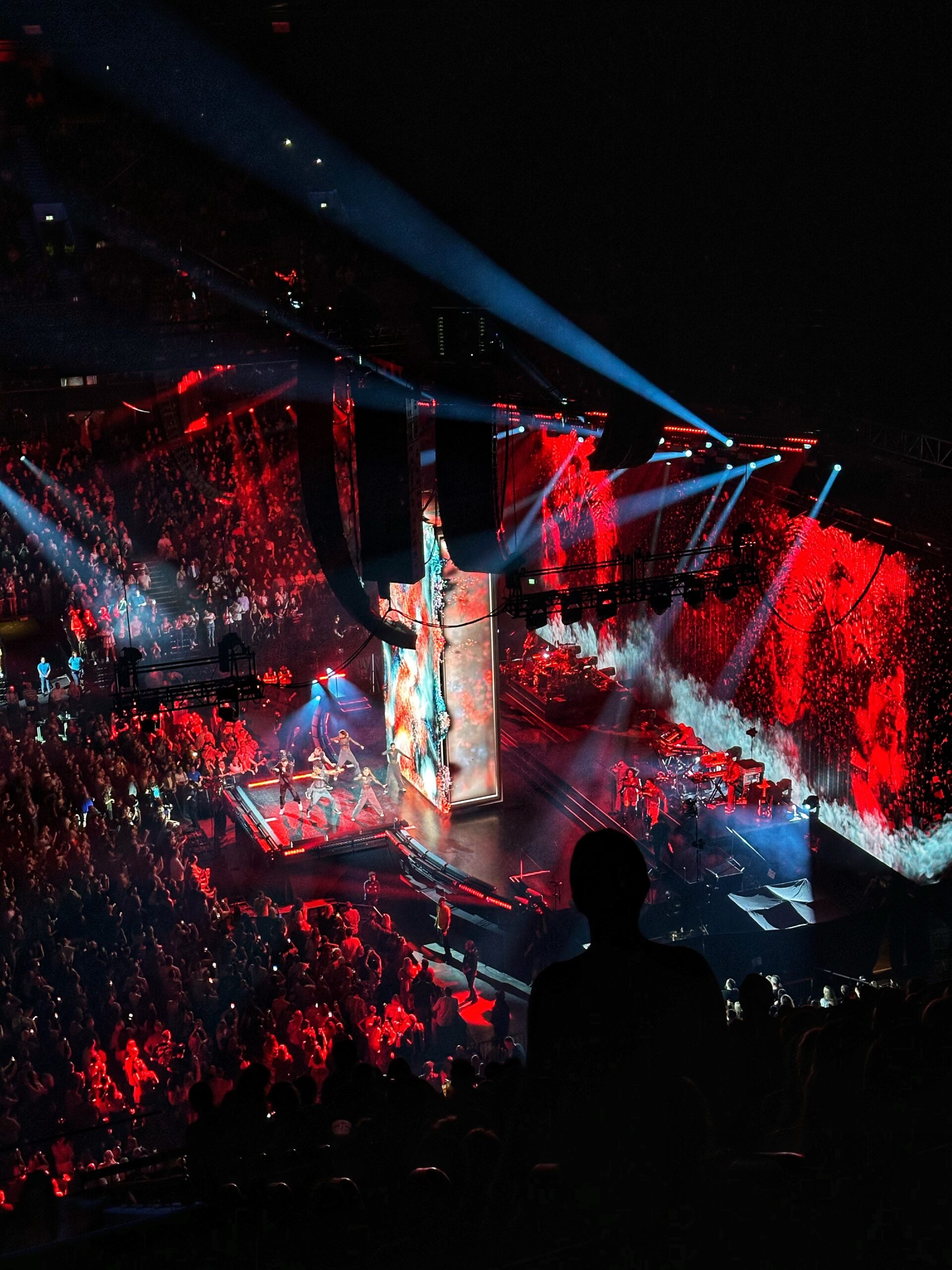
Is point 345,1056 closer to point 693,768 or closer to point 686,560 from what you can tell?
point 693,768

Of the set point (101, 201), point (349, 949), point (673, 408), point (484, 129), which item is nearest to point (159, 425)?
point (101, 201)

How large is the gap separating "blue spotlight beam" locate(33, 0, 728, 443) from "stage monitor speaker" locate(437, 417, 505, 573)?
82 cm

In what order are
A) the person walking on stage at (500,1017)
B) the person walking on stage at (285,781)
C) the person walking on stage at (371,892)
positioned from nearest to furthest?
the person walking on stage at (500,1017) < the person walking on stage at (371,892) < the person walking on stage at (285,781)

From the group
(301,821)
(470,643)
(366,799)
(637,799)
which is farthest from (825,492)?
(301,821)

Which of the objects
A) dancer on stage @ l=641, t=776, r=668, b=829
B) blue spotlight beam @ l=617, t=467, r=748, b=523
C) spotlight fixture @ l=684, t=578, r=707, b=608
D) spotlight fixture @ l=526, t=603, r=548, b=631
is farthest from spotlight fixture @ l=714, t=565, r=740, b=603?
dancer on stage @ l=641, t=776, r=668, b=829

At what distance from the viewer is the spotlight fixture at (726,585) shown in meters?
10.8

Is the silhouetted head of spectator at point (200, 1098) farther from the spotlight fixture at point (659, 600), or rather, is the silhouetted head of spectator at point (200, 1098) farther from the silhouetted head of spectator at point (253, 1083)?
the spotlight fixture at point (659, 600)

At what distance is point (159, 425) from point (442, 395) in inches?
257

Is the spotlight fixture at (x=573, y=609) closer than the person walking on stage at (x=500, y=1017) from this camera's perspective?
No

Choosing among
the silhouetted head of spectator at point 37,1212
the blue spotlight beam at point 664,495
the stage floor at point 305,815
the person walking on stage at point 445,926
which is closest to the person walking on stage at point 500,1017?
the person walking on stage at point 445,926

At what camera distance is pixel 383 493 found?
24.4 ft

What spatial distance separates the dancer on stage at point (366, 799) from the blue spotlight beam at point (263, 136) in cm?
556

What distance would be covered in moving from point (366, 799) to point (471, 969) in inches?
125

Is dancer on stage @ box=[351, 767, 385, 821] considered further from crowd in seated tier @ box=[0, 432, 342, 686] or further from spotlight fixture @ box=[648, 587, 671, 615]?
spotlight fixture @ box=[648, 587, 671, 615]
